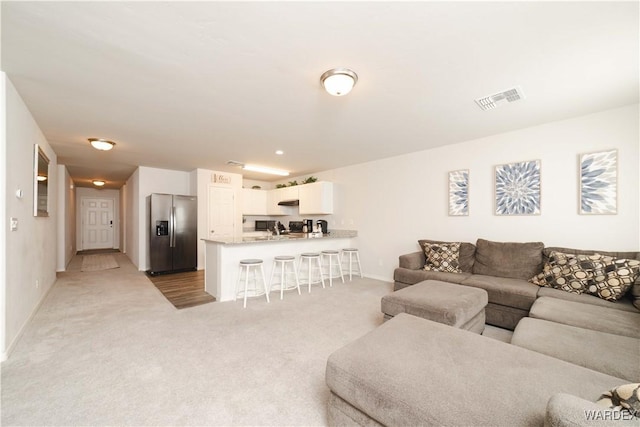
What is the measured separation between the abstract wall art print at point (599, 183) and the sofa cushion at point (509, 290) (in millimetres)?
1185

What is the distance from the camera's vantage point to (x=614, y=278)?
250cm

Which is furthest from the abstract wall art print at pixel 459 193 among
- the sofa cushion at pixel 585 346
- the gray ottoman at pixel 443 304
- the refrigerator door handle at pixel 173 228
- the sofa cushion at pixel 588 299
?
the refrigerator door handle at pixel 173 228

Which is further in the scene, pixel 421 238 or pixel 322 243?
pixel 322 243

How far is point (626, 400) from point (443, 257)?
3209 mm

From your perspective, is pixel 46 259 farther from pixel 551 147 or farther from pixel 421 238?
pixel 551 147

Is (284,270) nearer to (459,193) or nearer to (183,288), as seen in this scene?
(183,288)

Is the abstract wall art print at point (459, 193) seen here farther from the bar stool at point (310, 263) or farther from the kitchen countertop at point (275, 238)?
the bar stool at point (310, 263)

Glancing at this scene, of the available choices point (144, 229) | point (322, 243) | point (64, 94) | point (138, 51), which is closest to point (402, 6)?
point (138, 51)

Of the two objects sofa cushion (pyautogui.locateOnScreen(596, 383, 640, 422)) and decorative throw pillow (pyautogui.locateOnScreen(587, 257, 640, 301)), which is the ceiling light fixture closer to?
decorative throw pillow (pyautogui.locateOnScreen(587, 257, 640, 301))

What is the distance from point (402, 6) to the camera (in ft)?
4.96

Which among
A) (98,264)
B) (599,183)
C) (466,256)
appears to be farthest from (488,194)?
(98,264)

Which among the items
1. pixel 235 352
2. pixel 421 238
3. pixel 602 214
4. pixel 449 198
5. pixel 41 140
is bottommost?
pixel 235 352

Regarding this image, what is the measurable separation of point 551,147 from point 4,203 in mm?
5915

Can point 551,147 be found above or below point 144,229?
above
